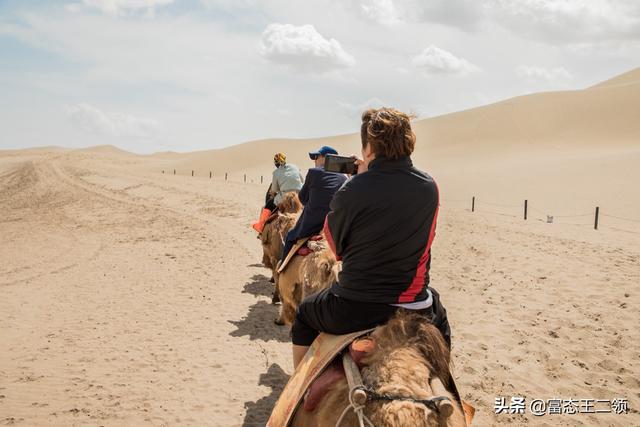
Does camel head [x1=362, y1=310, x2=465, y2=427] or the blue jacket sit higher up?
the blue jacket

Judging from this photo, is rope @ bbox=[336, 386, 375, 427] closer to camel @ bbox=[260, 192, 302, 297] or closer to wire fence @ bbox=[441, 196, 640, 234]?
camel @ bbox=[260, 192, 302, 297]

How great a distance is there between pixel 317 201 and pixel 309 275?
142cm

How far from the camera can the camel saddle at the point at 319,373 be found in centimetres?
274

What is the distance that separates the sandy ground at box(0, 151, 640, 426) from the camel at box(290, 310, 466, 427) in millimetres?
3108

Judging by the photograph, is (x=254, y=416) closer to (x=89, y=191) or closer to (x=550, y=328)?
(x=550, y=328)

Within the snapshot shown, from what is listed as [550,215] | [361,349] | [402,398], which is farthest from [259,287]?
[550,215]

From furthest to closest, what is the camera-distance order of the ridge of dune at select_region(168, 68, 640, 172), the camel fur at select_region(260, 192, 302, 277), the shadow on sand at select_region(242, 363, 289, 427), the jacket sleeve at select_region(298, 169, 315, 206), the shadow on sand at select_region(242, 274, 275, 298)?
1. the ridge of dune at select_region(168, 68, 640, 172)
2. the shadow on sand at select_region(242, 274, 275, 298)
3. the camel fur at select_region(260, 192, 302, 277)
4. the jacket sleeve at select_region(298, 169, 315, 206)
5. the shadow on sand at select_region(242, 363, 289, 427)

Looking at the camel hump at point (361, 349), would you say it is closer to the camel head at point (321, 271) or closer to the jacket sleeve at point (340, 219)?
the jacket sleeve at point (340, 219)

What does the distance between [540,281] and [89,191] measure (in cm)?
2513

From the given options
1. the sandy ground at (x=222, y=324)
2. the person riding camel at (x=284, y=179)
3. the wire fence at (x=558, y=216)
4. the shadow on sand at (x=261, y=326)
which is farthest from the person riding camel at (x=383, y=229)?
the wire fence at (x=558, y=216)

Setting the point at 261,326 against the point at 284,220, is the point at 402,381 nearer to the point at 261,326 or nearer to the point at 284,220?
the point at 284,220

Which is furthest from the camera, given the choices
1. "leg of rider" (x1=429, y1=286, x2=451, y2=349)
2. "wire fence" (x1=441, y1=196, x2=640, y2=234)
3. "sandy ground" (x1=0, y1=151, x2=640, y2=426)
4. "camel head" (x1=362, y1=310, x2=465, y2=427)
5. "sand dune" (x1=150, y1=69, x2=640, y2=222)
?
"sand dune" (x1=150, y1=69, x2=640, y2=222)

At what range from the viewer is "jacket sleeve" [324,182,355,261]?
9.22ft

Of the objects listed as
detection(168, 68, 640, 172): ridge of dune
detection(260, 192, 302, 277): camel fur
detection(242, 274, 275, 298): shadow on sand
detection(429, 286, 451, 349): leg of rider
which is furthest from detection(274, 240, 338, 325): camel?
detection(168, 68, 640, 172): ridge of dune
